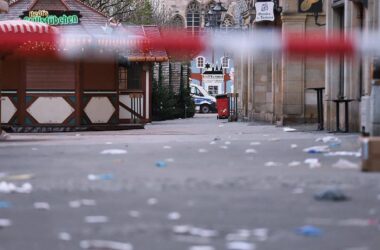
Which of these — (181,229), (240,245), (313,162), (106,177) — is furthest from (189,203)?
(313,162)

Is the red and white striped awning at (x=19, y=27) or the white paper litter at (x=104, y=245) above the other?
the red and white striped awning at (x=19, y=27)

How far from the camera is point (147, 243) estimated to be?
6.39m

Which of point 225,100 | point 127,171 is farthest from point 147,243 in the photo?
point 225,100

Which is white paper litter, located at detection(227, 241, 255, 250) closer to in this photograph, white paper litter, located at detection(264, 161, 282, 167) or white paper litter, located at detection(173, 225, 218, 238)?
white paper litter, located at detection(173, 225, 218, 238)

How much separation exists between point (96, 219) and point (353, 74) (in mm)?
13557

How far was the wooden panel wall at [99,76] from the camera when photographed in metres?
26.8

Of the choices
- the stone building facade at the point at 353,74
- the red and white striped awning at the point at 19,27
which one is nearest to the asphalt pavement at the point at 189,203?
the stone building facade at the point at 353,74

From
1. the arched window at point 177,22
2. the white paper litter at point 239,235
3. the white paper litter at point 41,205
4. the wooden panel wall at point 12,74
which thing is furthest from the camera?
the arched window at point 177,22

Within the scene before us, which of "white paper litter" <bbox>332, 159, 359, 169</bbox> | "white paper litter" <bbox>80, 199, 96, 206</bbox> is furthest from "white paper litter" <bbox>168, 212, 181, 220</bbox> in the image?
"white paper litter" <bbox>332, 159, 359, 169</bbox>

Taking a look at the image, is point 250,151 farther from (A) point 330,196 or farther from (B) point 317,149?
(A) point 330,196

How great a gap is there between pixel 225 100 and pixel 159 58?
A: 1001cm

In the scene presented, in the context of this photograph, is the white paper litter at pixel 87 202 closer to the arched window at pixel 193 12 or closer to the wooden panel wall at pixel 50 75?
the wooden panel wall at pixel 50 75

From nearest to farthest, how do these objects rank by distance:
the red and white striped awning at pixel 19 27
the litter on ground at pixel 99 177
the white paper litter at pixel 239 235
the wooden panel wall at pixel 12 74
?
the white paper litter at pixel 239 235 → the litter on ground at pixel 99 177 → the red and white striped awning at pixel 19 27 → the wooden panel wall at pixel 12 74

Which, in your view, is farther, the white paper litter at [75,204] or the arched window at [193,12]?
the arched window at [193,12]
